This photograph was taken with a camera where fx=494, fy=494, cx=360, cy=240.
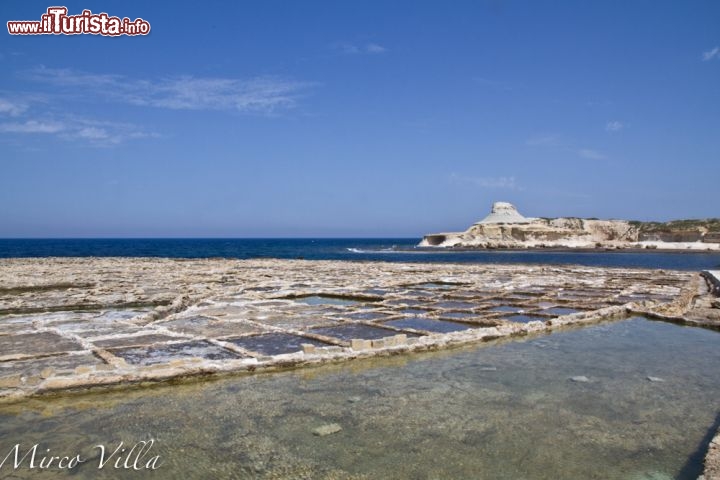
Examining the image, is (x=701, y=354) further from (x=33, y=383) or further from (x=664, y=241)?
(x=664, y=241)

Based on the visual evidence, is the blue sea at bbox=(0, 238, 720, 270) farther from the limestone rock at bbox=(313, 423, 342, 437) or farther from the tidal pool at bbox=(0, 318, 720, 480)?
the limestone rock at bbox=(313, 423, 342, 437)

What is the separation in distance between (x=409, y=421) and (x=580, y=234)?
96.5 meters

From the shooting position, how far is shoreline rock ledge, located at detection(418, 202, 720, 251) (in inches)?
3196

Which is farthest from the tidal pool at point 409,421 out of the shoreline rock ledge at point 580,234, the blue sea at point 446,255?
the shoreline rock ledge at point 580,234

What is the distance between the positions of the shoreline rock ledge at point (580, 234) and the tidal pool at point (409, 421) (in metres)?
78.8

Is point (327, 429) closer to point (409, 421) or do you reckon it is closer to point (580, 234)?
point (409, 421)

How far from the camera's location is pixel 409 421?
A: 5.58 meters

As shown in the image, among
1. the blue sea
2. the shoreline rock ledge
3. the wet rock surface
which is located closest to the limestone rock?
the wet rock surface

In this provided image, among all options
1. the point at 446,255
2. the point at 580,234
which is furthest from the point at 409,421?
the point at 580,234

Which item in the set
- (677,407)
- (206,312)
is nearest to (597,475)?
(677,407)

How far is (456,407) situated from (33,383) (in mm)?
5494

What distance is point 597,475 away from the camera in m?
4.32

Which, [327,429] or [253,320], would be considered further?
[253,320]

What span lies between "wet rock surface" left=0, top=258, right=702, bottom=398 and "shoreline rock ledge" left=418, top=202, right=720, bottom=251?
68305 mm
